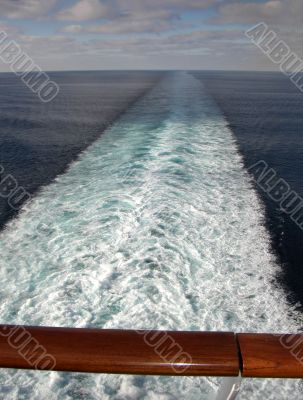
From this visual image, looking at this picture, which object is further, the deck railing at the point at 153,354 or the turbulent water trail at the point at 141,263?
the turbulent water trail at the point at 141,263

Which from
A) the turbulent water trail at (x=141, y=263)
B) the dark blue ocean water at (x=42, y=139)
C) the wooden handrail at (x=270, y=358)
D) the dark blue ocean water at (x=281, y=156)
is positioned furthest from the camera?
the dark blue ocean water at (x=42, y=139)

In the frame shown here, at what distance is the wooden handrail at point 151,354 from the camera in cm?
148

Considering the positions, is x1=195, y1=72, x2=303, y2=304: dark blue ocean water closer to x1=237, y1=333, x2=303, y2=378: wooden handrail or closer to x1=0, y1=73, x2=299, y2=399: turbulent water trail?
x1=0, y1=73, x2=299, y2=399: turbulent water trail

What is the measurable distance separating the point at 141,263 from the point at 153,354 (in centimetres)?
504

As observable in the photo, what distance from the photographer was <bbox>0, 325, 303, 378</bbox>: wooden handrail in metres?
1.48

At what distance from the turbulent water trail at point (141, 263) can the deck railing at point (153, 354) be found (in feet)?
9.51

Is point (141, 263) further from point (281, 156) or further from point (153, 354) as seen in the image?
point (281, 156)

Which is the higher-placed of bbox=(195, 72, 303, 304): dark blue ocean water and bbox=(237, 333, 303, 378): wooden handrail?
bbox=(237, 333, 303, 378): wooden handrail

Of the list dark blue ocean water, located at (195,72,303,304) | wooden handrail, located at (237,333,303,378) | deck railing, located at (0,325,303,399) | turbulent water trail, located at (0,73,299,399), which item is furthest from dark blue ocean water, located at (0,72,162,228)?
wooden handrail, located at (237,333,303,378)

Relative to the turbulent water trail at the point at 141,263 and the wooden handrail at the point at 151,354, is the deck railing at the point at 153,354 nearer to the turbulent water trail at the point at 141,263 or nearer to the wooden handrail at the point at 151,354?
the wooden handrail at the point at 151,354

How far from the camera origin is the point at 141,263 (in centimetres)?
651

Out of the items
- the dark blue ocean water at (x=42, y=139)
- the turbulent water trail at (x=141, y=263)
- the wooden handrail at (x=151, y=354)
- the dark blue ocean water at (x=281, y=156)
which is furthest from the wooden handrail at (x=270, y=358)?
the dark blue ocean water at (x=42, y=139)

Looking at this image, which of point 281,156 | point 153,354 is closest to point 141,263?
point 153,354

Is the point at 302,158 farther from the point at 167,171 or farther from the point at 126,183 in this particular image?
the point at 126,183
